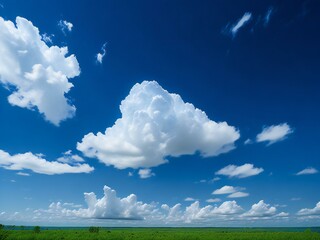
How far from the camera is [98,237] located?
171ft

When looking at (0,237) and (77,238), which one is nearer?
(0,237)

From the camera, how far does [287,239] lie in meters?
52.9

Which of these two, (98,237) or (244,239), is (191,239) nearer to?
(244,239)

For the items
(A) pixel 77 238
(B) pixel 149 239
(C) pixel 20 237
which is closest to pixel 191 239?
(B) pixel 149 239

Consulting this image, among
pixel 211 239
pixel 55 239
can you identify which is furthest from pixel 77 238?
pixel 211 239

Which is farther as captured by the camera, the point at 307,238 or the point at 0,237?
the point at 307,238

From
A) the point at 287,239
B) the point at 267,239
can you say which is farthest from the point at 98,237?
the point at 287,239

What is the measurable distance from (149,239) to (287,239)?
89.6 ft

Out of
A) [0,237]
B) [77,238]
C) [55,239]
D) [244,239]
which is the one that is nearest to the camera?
[0,237]

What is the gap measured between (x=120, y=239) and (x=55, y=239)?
11912 millimetres

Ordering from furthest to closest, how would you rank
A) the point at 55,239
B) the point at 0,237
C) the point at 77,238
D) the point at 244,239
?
the point at 244,239
the point at 77,238
the point at 55,239
the point at 0,237

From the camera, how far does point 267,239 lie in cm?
5147

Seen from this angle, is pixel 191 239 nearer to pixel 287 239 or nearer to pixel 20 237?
pixel 287 239

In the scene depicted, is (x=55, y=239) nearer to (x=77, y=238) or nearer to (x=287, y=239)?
(x=77, y=238)
